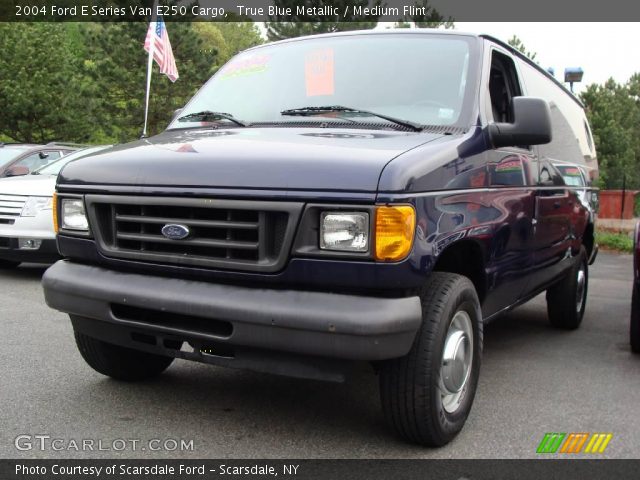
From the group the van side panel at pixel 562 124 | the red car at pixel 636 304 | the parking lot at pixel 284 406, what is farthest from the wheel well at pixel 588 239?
the parking lot at pixel 284 406

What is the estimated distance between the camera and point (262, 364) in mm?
2963

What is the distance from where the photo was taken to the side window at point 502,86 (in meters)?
4.09

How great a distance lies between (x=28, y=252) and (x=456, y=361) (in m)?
5.95

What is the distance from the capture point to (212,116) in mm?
4133

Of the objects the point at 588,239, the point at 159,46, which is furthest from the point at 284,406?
the point at 159,46

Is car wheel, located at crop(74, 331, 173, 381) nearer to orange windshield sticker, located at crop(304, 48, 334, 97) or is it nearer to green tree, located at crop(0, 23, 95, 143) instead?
orange windshield sticker, located at crop(304, 48, 334, 97)

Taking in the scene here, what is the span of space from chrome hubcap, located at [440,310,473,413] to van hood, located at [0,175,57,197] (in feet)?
19.7

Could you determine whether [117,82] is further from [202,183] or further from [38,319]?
[202,183]

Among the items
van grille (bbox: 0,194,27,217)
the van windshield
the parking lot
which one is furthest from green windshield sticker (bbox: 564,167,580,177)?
van grille (bbox: 0,194,27,217)

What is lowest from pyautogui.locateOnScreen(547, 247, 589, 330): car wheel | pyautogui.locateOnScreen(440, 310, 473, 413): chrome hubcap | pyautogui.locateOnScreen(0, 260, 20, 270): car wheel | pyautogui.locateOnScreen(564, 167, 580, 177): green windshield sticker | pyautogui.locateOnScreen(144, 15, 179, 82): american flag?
pyautogui.locateOnScreen(0, 260, 20, 270): car wheel

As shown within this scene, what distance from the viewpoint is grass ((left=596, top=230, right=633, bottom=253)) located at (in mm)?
14398

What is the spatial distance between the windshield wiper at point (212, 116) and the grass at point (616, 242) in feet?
40.0

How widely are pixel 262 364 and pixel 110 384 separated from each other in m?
1.47

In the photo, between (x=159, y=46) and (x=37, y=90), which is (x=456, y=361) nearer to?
(x=159, y=46)
